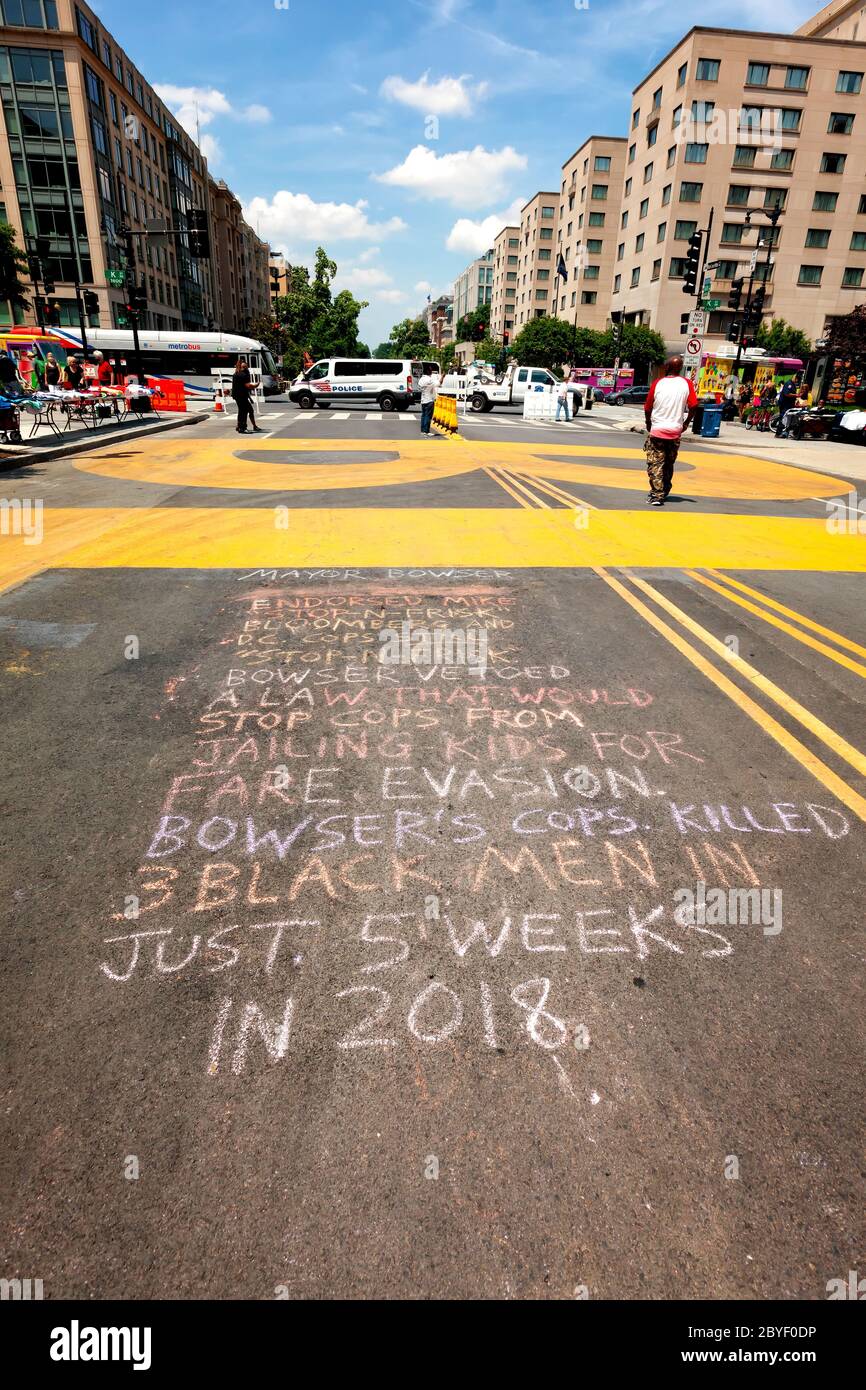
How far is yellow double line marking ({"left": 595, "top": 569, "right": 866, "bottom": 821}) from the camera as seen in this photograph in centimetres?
406

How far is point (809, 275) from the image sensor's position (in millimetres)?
63562

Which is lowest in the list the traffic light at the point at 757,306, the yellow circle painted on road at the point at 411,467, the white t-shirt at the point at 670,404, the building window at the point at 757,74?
the yellow circle painted on road at the point at 411,467

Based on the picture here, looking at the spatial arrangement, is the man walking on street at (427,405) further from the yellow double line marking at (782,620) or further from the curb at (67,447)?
the yellow double line marking at (782,620)

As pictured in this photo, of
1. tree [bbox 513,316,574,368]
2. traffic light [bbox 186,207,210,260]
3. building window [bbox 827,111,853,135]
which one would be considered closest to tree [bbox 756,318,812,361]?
building window [bbox 827,111,853,135]

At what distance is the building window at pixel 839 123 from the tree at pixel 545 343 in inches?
963

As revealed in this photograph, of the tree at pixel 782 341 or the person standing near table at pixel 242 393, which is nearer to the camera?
the person standing near table at pixel 242 393

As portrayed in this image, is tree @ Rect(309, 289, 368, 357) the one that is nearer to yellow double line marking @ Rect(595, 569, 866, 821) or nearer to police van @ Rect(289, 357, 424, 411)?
police van @ Rect(289, 357, 424, 411)

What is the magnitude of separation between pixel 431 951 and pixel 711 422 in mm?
28681

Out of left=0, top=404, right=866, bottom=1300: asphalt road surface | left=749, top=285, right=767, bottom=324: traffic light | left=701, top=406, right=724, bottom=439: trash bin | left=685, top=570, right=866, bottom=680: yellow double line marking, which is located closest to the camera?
left=0, top=404, right=866, bottom=1300: asphalt road surface

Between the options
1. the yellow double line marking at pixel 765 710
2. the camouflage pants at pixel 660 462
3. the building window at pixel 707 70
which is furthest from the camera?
the building window at pixel 707 70

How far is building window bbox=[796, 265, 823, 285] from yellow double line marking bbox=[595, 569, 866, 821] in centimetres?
7236

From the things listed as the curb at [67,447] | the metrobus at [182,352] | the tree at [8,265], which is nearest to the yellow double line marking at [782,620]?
the curb at [67,447]

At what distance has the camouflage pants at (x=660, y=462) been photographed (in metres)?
12.0
